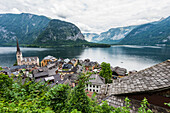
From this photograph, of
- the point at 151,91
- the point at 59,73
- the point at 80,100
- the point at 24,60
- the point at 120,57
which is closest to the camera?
the point at 80,100

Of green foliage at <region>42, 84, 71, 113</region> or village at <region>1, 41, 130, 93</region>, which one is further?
village at <region>1, 41, 130, 93</region>

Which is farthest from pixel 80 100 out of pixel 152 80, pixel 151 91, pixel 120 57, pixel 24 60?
pixel 120 57

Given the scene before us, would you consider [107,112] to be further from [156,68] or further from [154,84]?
[156,68]

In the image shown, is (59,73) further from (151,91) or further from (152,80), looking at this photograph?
(151,91)

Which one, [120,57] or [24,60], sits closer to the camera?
[24,60]

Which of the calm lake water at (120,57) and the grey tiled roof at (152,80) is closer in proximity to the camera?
the grey tiled roof at (152,80)

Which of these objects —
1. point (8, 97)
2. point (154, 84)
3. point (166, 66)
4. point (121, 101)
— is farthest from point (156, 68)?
point (8, 97)

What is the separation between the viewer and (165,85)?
4129mm

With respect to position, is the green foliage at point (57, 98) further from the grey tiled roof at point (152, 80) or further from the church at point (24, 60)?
the church at point (24, 60)

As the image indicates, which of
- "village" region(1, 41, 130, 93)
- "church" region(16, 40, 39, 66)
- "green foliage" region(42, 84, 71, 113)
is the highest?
"green foliage" region(42, 84, 71, 113)

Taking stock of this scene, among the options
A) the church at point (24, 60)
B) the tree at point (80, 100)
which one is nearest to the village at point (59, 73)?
the church at point (24, 60)

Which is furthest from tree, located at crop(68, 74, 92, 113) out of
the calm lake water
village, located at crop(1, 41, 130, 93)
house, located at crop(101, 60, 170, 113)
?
the calm lake water

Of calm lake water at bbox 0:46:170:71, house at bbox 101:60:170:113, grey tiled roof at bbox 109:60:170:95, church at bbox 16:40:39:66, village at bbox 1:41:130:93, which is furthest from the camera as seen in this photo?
calm lake water at bbox 0:46:170:71

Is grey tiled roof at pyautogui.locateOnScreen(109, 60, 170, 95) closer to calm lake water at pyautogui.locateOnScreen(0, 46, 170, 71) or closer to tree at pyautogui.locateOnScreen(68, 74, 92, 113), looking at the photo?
tree at pyautogui.locateOnScreen(68, 74, 92, 113)
